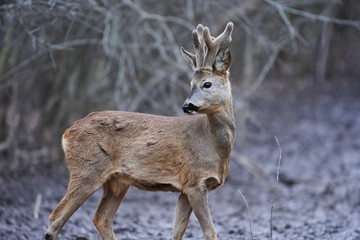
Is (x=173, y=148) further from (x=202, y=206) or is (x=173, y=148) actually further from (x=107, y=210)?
(x=107, y=210)

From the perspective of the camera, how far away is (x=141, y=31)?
11.2m

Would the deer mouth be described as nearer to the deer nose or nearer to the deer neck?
the deer nose

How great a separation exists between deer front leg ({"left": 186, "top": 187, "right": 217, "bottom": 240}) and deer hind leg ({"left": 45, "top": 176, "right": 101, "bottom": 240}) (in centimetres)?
106

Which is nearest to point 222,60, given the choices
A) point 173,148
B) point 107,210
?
point 173,148

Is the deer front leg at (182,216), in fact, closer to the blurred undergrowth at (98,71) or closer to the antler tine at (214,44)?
the antler tine at (214,44)

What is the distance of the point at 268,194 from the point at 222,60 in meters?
6.53

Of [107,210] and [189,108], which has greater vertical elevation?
[189,108]

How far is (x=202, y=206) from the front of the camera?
5559 millimetres

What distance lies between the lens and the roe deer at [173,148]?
558 centimetres

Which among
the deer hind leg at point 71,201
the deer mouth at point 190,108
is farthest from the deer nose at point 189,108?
the deer hind leg at point 71,201

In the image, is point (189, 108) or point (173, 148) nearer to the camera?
point (189, 108)

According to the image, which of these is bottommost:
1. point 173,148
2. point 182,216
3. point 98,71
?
point 182,216

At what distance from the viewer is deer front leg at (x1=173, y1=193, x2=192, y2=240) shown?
596 cm

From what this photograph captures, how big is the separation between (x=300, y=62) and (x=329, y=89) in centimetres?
239
